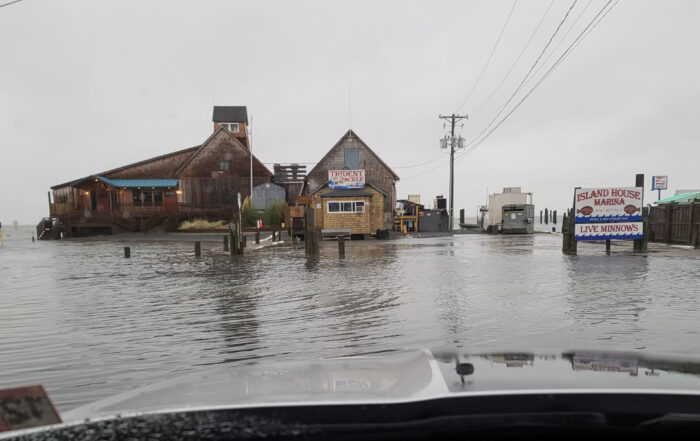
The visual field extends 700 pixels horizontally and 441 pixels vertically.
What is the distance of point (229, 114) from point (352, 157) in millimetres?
20631

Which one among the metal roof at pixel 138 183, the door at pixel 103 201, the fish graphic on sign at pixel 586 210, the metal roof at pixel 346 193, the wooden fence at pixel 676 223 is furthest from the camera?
the door at pixel 103 201

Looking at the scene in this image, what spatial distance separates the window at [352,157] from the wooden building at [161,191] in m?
9.58

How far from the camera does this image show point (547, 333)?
17.7 feet

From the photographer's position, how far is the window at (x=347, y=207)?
3095 cm

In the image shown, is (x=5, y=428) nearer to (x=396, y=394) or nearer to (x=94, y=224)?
(x=396, y=394)

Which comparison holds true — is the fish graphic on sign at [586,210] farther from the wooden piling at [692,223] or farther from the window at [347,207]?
the window at [347,207]

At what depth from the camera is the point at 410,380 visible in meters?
2.19

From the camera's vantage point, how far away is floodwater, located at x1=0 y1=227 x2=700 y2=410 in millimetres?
4691

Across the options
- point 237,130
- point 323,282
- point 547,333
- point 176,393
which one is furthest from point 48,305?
point 237,130

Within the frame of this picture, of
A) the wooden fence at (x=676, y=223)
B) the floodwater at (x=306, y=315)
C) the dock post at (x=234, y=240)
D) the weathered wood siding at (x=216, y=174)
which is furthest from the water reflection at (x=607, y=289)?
the weathered wood siding at (x=216, y=174)

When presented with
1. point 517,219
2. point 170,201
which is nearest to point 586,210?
point 517,219

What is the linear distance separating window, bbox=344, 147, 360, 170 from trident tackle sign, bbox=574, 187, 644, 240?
82.4 feet

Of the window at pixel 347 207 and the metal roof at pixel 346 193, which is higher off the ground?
the metal roof at pixel 346 193

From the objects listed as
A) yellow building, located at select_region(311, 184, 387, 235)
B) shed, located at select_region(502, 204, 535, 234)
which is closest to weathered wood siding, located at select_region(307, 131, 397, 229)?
yellow building, located at select_region(311, 184, 387, 235)
